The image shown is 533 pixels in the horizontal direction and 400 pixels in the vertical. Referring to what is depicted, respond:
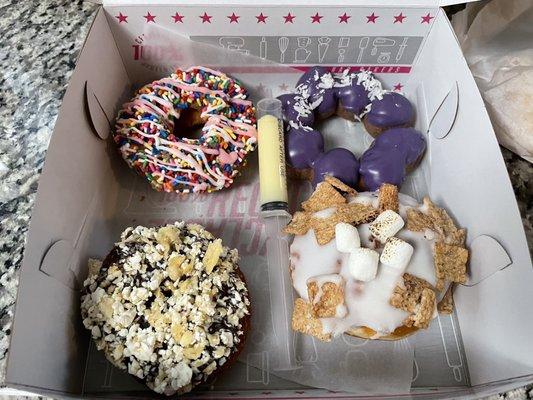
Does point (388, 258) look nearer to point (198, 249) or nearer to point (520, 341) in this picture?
point (520, 341)

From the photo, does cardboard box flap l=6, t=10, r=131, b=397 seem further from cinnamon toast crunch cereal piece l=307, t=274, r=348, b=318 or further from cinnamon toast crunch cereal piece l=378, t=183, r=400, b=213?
cinnamon toast crunch cereal piece l=378, t=183, r=400, b=213

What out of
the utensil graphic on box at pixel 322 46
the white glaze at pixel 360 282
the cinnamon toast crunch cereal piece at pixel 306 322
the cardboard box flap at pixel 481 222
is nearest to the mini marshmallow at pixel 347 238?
the white glaze at pixel 360 282

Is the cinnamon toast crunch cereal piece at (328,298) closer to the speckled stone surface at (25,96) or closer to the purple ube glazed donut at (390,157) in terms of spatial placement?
the purple ube glazed donut at (390,157)

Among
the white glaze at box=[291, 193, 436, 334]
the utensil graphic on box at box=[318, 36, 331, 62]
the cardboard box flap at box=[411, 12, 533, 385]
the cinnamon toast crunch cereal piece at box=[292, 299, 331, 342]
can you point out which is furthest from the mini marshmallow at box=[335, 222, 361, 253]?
the utensil graphic on box at box=[318, 36, 331, 62]

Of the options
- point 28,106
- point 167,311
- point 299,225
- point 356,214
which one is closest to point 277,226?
point 299,225

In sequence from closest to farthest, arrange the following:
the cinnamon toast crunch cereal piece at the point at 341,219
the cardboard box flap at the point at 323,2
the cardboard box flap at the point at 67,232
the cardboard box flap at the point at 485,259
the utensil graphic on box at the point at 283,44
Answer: the cardboard box flap at the point at 67,232, the cardboard box flap at the point at 485,259, the cinnamon toast crunch cereal piece at the point at 341,219, the cardboard box flap at the point at 323,2, the utensil graphic on box at the point at 283,44

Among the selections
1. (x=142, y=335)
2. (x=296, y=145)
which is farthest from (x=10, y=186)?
(x=296, y=145)

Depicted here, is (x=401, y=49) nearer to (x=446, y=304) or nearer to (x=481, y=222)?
(x=481, y=222)
